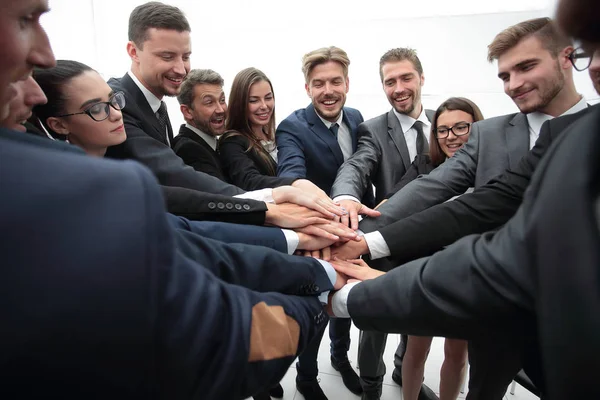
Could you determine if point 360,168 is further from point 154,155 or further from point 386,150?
point 154,155

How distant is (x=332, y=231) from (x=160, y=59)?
1216mm

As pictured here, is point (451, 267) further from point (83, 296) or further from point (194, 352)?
point (83, 296)

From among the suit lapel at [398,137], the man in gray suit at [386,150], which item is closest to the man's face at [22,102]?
the man in gray suit at [386,150]

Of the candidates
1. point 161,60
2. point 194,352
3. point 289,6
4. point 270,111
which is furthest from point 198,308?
point 289,6

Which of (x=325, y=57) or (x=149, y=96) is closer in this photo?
(x=149, y=96)

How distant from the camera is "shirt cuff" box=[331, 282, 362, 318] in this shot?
1.13 m

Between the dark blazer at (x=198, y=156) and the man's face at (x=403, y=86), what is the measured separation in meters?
1.16

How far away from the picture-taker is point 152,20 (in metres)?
1.78

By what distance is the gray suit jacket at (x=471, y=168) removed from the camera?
5.16ft

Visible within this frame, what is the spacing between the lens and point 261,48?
16.8ft

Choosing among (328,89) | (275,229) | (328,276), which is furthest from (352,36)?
(328,276)

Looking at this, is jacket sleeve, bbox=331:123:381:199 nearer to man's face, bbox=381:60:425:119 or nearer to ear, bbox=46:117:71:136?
man's face, bbox=381:60:425:119

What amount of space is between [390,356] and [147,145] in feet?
6.59

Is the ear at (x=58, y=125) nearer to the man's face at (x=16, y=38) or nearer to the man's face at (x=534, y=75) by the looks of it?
the man's face at (x=16, y=38)
